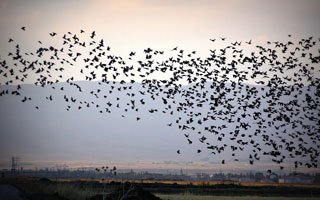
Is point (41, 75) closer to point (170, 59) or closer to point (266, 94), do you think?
point (170, 59)

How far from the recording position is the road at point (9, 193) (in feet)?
83.3

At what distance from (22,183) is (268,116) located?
19.6m

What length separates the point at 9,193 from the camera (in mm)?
26312

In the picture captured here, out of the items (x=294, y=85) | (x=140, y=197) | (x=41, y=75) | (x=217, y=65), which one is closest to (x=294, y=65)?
(x=294, y=85)

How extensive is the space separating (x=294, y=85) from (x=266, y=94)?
2.03 metres

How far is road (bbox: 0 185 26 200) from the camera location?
25.4m

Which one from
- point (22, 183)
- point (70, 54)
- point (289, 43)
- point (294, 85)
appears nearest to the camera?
point (70, 54)

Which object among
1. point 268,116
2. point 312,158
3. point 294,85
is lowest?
point 312,158

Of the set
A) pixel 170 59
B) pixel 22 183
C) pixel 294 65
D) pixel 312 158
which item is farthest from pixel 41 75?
pixel 312 158

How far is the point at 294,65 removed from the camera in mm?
30500

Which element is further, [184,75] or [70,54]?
[184,75]

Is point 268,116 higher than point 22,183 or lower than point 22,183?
higher

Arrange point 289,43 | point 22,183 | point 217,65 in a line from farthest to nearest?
point 22,183 → point 217,65 → point 289,43

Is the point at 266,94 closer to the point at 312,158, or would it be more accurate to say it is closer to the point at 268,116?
the point at 268,116
